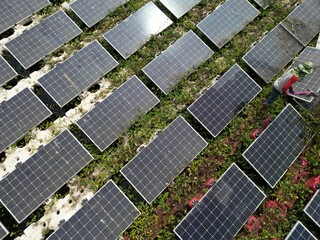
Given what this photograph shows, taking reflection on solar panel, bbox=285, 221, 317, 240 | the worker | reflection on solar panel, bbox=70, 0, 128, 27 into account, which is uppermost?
reflection on solar panel, bbox=70, 0, 128, 27

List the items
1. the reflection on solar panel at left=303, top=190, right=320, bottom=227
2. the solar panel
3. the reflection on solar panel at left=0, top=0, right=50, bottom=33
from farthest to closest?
1. the reflection on solar panel at left=0, top=0, right=50, bottom=33
2. the solar panel
3. the reflection on solar panel at left=303, top=190, right=320, bottom=227

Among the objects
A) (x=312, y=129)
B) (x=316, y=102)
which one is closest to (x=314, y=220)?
(x=312, y=129)

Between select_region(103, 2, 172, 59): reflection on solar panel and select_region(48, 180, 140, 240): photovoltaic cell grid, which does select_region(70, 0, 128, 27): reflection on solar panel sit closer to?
select_region(103, 2, 172, 59): reflection on solar panel

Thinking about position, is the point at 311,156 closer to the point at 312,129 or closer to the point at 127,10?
the point at 312,129

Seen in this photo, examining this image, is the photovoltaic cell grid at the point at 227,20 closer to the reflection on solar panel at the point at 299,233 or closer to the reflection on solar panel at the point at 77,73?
the reflection on solar panel at the point at 77,73

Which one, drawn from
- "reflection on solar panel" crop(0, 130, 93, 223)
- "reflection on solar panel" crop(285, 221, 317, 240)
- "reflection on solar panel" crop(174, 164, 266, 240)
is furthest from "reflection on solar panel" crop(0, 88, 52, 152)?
"reflection on solar panel" crop(285, 221, 317, 240)
